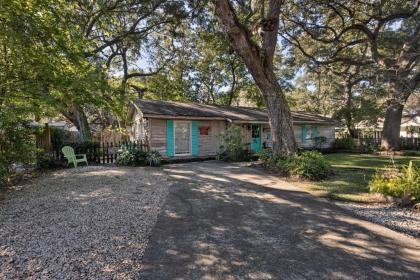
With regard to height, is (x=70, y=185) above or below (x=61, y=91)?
below

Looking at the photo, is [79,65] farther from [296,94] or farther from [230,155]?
[296,94]

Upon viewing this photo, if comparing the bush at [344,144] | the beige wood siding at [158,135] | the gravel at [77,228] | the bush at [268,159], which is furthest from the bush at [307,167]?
the bush at [344,144]

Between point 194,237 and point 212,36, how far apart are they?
44.0 ft

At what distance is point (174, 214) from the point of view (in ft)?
16.7

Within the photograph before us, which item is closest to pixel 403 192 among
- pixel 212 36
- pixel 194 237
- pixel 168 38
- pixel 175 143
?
pixel 194 237

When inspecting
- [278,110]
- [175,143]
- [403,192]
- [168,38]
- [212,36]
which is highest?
[168,38]

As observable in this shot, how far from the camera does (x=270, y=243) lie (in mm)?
3812

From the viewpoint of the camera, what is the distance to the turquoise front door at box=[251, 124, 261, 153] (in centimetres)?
1711

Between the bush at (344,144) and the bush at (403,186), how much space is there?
14.4m

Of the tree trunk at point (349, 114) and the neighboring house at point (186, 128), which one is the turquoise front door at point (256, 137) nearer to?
the neighboring house at point (186, 128)

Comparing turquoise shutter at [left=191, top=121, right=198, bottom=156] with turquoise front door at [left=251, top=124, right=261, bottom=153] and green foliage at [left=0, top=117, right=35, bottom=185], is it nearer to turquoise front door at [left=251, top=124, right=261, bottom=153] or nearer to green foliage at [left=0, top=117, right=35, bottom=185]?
turquoise front door at [left=251, top=124, right=261, bottom=153]

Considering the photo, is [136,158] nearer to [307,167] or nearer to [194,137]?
[194,137]

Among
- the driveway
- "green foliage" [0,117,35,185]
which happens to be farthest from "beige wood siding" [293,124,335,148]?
"green foliage" [0,117,35,185]

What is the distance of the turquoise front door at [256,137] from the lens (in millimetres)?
17109
